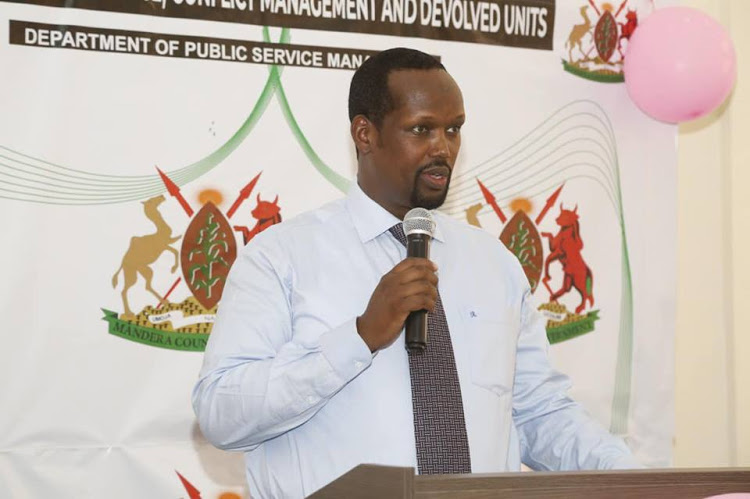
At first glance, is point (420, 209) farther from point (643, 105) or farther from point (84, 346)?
point (643, 105)

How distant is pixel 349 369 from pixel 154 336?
1612 mm

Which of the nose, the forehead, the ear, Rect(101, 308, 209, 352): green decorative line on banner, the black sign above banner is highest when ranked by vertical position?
the black sign above banner

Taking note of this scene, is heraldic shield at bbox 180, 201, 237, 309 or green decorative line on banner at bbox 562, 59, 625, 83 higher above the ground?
green decorative line on banner at bbox 562, 59, 625, 83

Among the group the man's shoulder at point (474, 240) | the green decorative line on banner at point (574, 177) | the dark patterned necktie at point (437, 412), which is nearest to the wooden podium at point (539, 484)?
the dark patterned necktie at point (437, 412)

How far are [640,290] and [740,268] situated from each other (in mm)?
525

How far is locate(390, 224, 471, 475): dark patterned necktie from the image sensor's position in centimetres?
197

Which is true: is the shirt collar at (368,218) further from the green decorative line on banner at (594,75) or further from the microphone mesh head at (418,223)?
the green decorative line on banner at (594,75)

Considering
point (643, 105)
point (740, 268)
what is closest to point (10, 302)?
point (643, 105)

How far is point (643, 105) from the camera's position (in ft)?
12.5

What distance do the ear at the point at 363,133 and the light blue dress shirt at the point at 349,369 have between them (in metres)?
0.11

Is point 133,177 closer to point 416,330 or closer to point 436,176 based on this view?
point 436,176

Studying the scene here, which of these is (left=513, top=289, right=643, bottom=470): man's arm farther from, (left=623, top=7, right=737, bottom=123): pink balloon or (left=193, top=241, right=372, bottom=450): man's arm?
(left=623, top=7, right=737, bottom=123): pink balloon

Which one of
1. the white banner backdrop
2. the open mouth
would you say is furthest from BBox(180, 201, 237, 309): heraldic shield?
the open mouth

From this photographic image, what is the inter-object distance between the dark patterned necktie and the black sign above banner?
1.81 meters
